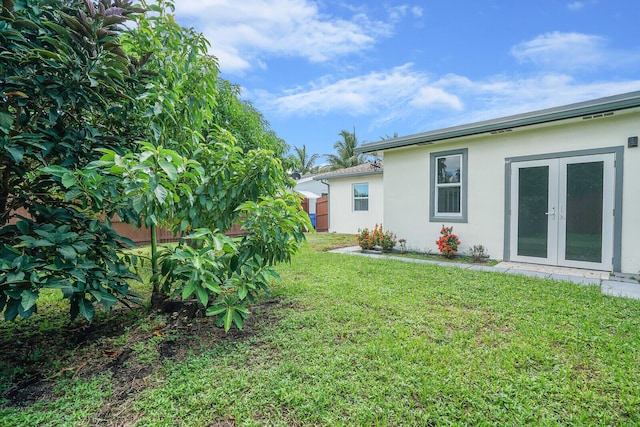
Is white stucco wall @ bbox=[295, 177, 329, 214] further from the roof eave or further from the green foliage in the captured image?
the green foliage

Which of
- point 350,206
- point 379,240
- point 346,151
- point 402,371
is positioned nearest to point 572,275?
point 379,240

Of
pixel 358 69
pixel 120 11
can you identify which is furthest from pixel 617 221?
pixel 358 69

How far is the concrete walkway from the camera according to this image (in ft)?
13.4

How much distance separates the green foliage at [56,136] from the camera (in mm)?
1801

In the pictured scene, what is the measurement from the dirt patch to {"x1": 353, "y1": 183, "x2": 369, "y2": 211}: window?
895 centimetres

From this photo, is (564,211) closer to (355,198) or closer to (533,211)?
(533,211)

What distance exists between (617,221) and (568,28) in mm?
5154

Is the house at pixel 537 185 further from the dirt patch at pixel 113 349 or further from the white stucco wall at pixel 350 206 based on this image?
the dirt patch at pixel 113 349

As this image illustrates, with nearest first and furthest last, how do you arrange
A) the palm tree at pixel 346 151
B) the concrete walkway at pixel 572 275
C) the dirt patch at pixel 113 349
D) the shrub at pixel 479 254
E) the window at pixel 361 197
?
the dirt patch at pixel 113 349
the concrete walkway at pixel 572 275
the shrub at pixel 479 254
the window at pixel 361 197
the palm tree at pixel 346 151

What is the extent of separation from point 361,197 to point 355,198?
0.98 feet

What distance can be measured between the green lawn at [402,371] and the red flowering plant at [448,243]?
280 cm

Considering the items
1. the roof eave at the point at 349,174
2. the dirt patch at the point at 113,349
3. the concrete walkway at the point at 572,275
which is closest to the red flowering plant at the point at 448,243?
the concrete walkway at the point at 572,275

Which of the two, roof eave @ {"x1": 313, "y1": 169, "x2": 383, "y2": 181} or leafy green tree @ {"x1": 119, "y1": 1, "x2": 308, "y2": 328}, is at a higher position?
roof eave @ {"x1": 313, "y1": 169, "x2": 383, "y2": 181}

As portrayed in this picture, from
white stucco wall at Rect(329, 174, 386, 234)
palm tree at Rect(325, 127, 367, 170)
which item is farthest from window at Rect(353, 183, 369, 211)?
palm tree at Rect(325, 127, 367, 170)
